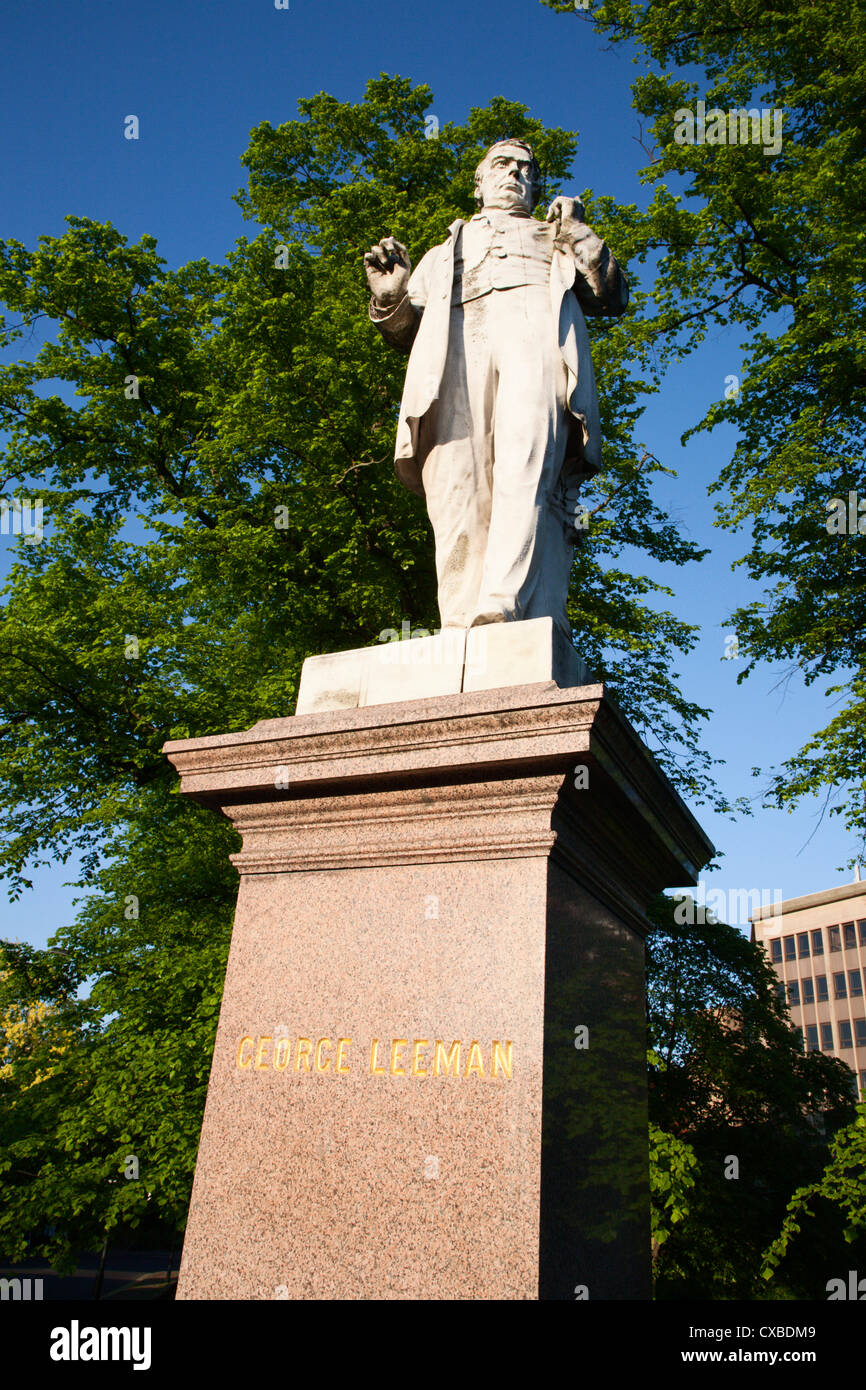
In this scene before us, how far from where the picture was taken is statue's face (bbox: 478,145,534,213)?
4.69m

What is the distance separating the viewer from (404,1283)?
260 cm

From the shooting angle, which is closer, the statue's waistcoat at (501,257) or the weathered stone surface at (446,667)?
the weathered stone surface at (446,667)

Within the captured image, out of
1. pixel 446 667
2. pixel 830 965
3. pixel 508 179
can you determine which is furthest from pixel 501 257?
pixel 830 965

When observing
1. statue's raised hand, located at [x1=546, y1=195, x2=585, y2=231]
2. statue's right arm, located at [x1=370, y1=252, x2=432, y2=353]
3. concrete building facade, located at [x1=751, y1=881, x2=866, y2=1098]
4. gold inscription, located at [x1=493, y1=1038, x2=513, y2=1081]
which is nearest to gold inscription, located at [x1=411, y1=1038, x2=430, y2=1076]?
gold inscription, located at [x1=493, y1=1038, x2=513, y2=1081]

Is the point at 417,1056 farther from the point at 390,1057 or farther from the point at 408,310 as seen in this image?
the point at 408,310

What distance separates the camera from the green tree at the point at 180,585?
9891mm

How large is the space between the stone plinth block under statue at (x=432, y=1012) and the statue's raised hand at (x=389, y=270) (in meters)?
2.14

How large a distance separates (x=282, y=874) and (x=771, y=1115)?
13.3 meters

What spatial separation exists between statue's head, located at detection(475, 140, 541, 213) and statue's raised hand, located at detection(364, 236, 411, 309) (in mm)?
575

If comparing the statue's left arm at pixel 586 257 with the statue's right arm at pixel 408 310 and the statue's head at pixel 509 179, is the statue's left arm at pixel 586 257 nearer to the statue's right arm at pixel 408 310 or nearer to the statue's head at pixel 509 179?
the statue's head at pixel 509 179

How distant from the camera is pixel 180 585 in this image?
43.0 ft

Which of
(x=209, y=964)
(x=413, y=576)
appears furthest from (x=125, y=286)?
(x=209, y=964)

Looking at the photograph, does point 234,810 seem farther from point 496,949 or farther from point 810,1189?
point 810,1189

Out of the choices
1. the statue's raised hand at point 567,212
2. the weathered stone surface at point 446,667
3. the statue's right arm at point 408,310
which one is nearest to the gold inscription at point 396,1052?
the weathered stone surface at point 446,667
